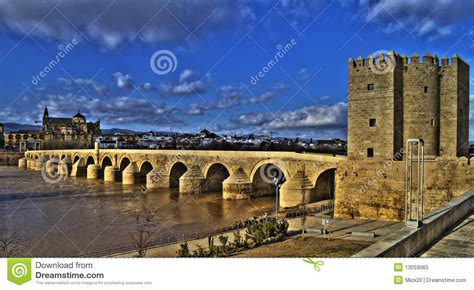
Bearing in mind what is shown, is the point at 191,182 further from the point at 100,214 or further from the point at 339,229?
the point at 339,229

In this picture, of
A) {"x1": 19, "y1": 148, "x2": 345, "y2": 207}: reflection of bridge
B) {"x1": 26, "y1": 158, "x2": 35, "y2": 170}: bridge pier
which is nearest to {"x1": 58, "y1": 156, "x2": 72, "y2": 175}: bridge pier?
{"x1": 19, "y1": 148, "x2": 345, "y2": 207}: reflection of bridge

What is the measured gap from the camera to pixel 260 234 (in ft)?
40.4

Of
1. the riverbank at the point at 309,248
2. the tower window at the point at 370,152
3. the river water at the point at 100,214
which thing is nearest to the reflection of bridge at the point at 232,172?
the river water at the point at 100,214

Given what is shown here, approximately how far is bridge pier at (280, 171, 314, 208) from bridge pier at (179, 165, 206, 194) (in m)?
10.2

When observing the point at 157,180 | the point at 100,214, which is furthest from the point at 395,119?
the point at 157,180

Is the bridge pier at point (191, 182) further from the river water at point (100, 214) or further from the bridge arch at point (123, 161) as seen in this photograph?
the bridge arch at point (123, 161)

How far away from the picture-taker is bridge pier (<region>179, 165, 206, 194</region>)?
29047 mm

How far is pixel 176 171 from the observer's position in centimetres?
3488

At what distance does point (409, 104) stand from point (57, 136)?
348ft

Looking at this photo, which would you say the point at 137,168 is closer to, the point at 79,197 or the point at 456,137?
the point at 79,197

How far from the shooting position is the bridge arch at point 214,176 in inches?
1187

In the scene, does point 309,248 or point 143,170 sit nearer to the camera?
point 309,248

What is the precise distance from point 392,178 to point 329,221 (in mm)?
3323
